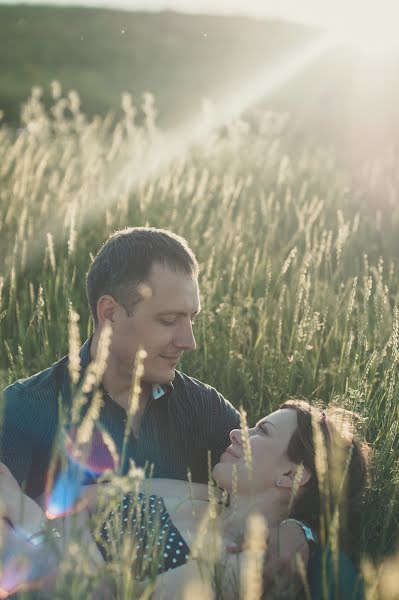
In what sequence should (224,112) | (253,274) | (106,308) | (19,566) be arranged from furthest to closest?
1. (224,112)
2. (253,274)
3. (106,308)
4. (19,566)

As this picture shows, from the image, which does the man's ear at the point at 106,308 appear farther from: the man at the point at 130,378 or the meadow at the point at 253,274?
the meadow at the point at 253,274

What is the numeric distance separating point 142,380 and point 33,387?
0.40 m

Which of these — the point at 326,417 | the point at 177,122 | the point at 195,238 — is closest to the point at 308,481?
the point at 326,417

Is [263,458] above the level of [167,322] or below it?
below

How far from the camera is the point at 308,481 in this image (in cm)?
291

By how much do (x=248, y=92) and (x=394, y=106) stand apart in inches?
333

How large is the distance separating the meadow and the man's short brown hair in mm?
383

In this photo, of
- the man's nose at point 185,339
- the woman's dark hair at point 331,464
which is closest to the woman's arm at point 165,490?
the woman's dark hair at point 331,464

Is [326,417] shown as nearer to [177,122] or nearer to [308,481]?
[308,481]

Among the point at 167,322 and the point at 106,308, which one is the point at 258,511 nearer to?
the point at 167,322

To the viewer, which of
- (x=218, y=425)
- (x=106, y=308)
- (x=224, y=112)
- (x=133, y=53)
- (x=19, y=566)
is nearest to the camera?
(x=19, y=566)

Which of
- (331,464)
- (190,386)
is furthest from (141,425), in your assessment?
(331,464)

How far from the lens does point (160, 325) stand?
115 inches

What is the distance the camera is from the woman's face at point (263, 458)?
2848 millimetres
